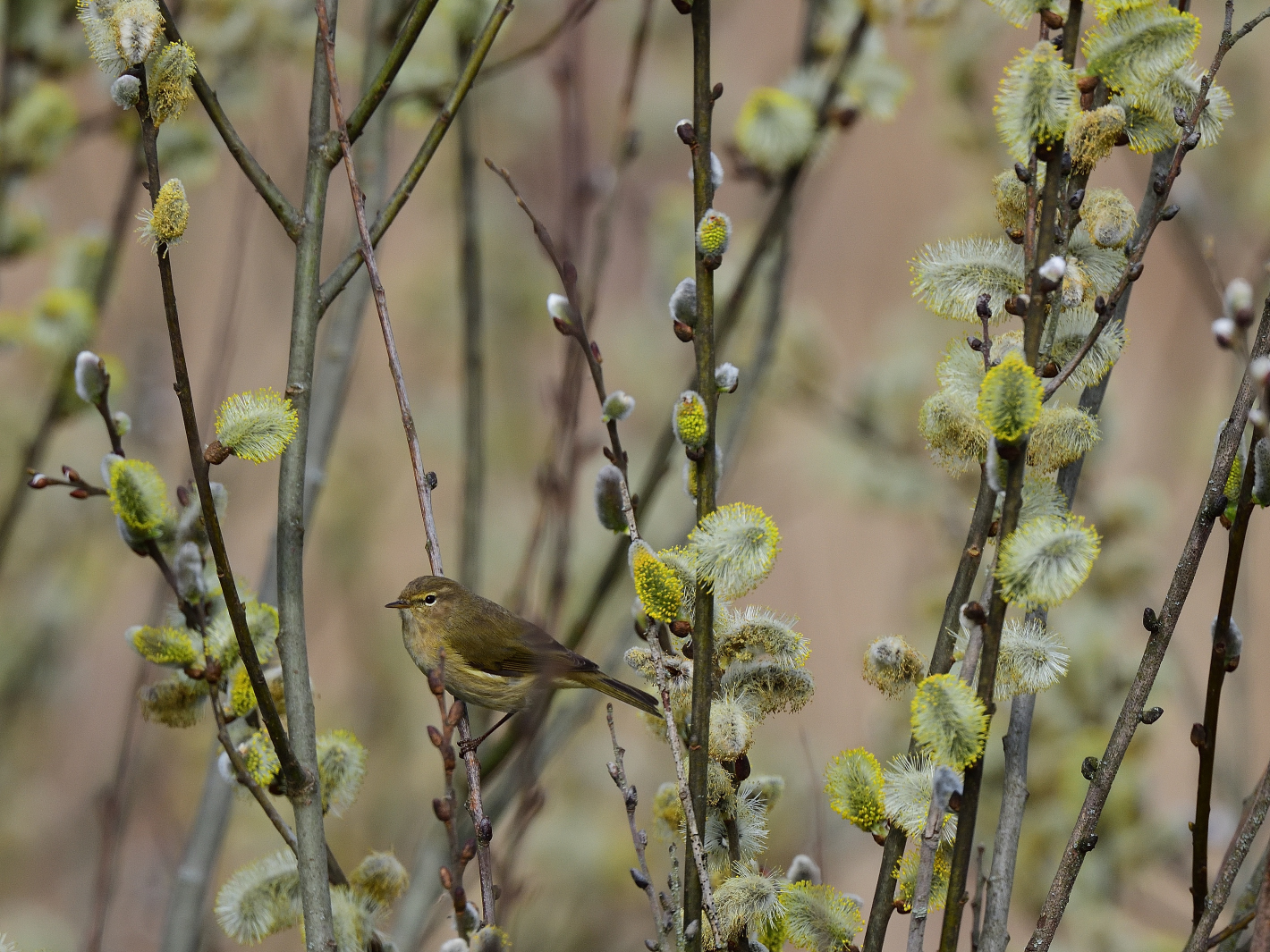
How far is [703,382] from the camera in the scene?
1.17 metres

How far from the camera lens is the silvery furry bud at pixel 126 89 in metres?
1.13

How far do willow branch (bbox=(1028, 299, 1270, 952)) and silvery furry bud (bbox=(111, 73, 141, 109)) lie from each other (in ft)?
3.66

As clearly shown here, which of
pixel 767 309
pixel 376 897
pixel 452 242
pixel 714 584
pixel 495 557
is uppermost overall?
pixel 452 242

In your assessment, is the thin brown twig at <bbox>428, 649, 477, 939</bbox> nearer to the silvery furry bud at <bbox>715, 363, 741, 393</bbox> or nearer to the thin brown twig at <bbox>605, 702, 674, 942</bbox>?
the thin brown twig at <bbox>605, 702, 674, 942</bbox>

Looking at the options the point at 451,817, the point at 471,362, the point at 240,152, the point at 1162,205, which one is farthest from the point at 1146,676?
the point at 471,362

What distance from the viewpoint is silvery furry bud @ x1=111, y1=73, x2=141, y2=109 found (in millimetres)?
1133

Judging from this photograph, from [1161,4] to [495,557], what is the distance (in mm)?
3556

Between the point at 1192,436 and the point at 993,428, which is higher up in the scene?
the point at 1192,436

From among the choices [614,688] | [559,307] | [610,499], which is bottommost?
[610,499]

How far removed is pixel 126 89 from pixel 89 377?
0.37 metres

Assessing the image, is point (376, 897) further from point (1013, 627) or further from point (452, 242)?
point (452, 242)

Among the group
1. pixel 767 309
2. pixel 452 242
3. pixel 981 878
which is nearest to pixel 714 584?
pixel 981 878

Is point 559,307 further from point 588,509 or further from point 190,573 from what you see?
point 588,509

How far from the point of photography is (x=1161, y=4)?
1.17 m
